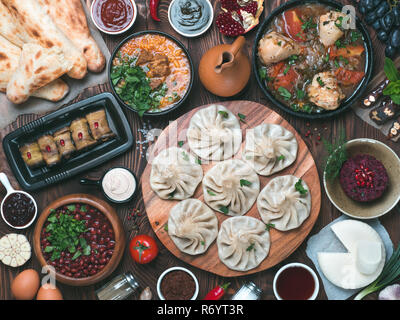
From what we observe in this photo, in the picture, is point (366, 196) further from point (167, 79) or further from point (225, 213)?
point (167, 79)

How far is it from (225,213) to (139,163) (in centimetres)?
78

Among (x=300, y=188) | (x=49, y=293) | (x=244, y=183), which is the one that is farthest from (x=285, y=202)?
(x=49, y=293)

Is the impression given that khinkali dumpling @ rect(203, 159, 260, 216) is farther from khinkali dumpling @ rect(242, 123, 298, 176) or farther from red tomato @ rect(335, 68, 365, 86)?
red tomato @ rect(335, 68, 365, 86)

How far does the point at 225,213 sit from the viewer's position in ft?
9.84

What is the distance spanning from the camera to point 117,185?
3.04 m

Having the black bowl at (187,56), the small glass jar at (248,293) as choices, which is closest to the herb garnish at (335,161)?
the small glass jar at (248,293)

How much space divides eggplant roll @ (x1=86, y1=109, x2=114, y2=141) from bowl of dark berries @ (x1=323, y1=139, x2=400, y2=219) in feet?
5.46

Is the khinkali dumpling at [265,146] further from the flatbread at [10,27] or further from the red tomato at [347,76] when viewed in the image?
the flatbread at [10,27]

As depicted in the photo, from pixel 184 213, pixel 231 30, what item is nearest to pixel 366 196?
pixel 184 213

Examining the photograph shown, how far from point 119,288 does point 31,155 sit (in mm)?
1213

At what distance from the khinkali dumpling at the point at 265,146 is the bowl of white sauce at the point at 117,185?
35.0 inches
